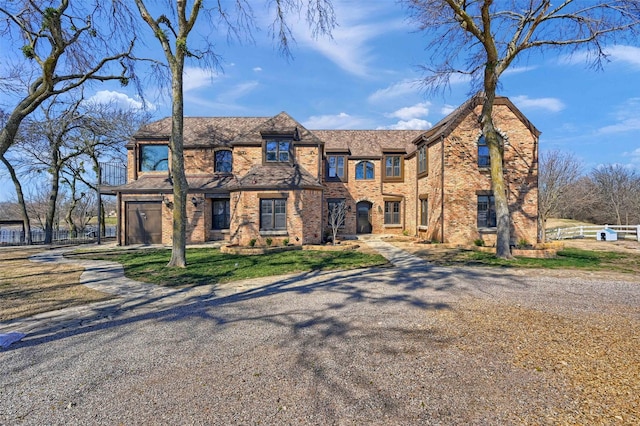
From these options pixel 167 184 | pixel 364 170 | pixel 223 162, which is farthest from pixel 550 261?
pixel 167 184

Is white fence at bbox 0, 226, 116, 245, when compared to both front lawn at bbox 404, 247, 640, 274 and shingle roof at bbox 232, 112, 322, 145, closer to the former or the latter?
shingle roof at bbox 232, 112, 322, 145

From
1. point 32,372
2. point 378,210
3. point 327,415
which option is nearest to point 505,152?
point 378,210

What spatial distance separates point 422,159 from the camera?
20594 mm

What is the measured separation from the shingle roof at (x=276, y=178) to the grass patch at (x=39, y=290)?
8267 millimetres

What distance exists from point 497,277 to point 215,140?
17724 mm

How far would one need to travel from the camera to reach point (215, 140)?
20906mm

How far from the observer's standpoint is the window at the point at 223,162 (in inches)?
816

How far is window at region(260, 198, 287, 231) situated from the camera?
17203mm

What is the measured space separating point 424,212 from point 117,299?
1706 centimetres

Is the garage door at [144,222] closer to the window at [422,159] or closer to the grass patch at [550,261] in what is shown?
the grass patch at [550,261]

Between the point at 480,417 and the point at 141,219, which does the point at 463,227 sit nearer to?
the point at 480,417

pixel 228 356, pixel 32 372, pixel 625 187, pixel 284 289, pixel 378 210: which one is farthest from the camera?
pixel 625 187

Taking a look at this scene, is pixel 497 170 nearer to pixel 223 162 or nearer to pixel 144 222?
pixel 223 162

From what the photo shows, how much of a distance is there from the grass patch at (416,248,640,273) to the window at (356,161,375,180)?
11067mm
